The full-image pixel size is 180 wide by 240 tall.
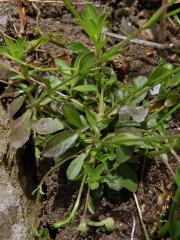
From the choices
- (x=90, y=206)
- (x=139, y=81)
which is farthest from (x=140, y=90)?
(x=90, y=206)

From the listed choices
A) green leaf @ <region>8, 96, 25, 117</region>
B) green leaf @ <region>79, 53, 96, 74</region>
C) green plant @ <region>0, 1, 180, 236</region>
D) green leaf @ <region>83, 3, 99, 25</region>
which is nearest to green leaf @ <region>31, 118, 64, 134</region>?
green plant @ <region>0, 1, 180, 236</region>

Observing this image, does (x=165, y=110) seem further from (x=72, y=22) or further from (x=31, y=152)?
(x=72, y=22)

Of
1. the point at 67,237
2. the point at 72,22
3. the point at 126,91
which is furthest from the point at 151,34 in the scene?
the point at 67,237

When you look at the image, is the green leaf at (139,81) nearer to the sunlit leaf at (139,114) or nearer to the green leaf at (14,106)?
the sunlit leaf at (139,114)

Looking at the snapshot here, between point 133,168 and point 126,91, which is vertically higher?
point 126,91

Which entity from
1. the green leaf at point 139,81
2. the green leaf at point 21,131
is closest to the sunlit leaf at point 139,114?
the green leaf at point 139,81

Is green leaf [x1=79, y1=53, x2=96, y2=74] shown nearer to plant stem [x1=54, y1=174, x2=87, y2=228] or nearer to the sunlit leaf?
the sunlit leaf
